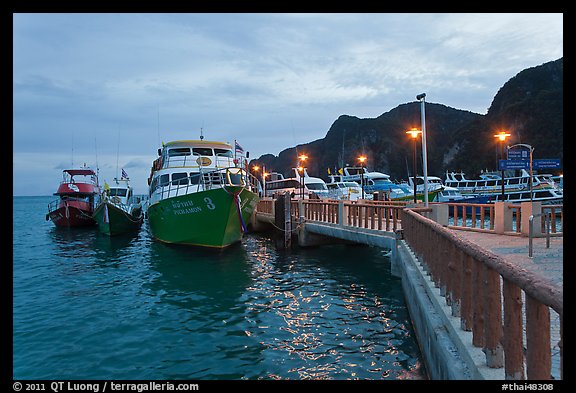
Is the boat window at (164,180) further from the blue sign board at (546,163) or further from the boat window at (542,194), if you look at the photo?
the boat window at (542,194)

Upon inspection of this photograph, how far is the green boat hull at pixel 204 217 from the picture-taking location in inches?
674

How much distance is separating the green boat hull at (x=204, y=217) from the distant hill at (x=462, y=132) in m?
26.1

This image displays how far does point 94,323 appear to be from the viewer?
9.34 meters

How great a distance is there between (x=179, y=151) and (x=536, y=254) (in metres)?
19.8

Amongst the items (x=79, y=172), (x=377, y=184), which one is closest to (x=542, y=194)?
(x=377, y=184)

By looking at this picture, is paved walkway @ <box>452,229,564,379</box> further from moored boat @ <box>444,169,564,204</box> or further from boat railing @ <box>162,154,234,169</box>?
moored boat @ <box>444,169,564,204</box>

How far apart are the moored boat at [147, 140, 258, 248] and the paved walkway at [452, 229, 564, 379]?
10501mm

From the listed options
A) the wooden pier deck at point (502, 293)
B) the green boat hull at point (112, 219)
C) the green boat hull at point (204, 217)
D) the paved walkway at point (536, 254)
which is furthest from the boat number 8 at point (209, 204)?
the green boat hull at point (112, 219)

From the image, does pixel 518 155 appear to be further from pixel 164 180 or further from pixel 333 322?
pixel 164 180

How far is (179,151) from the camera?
76.0 ft

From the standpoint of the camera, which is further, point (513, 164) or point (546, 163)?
point (546, 163)

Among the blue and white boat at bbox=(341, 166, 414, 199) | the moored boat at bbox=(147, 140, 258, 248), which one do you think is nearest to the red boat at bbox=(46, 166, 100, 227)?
the moored boat at bbox=(147, 140, 258, 248)

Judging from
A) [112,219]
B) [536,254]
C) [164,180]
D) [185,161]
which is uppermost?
[185,161]
